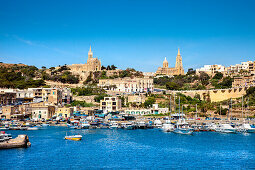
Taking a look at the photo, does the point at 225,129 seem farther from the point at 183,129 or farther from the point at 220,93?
the point at 220,93

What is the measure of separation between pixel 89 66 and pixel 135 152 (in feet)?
215

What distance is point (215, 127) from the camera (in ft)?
145

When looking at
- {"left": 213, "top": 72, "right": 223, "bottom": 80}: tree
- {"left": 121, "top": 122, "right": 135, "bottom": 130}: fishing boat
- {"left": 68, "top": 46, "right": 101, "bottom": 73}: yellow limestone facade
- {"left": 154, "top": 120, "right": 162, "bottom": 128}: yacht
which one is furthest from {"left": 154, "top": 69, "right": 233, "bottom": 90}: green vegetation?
{"left": 121, "top": 122, "right": 135, "bottom": 130}: fishing boat

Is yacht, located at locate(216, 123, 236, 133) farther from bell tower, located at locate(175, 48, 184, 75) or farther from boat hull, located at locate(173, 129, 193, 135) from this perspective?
bell tower, located at locate(175, 48, 184, 75)

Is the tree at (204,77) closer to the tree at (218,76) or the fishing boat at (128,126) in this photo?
the tree at (218,76)

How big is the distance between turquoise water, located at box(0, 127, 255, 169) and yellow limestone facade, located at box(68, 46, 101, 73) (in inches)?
2104

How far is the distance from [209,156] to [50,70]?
230 ft

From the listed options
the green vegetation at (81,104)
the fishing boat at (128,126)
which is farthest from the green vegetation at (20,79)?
the fishing boat at (128,126)

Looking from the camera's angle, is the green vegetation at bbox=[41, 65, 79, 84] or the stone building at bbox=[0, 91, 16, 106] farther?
the green vegetation at bbox=[41, 65, 79, 84]

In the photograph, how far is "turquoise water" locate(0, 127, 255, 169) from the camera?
2586cm

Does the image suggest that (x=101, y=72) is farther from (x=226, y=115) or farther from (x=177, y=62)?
(x=226, y=115)

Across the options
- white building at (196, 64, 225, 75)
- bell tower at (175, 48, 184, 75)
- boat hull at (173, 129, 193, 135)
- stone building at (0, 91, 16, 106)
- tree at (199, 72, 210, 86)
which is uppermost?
bell tower at (175, 48, 184, 75)

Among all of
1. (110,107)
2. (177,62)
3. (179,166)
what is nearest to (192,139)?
(179,166)

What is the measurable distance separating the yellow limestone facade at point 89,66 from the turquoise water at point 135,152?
53.5 meters
